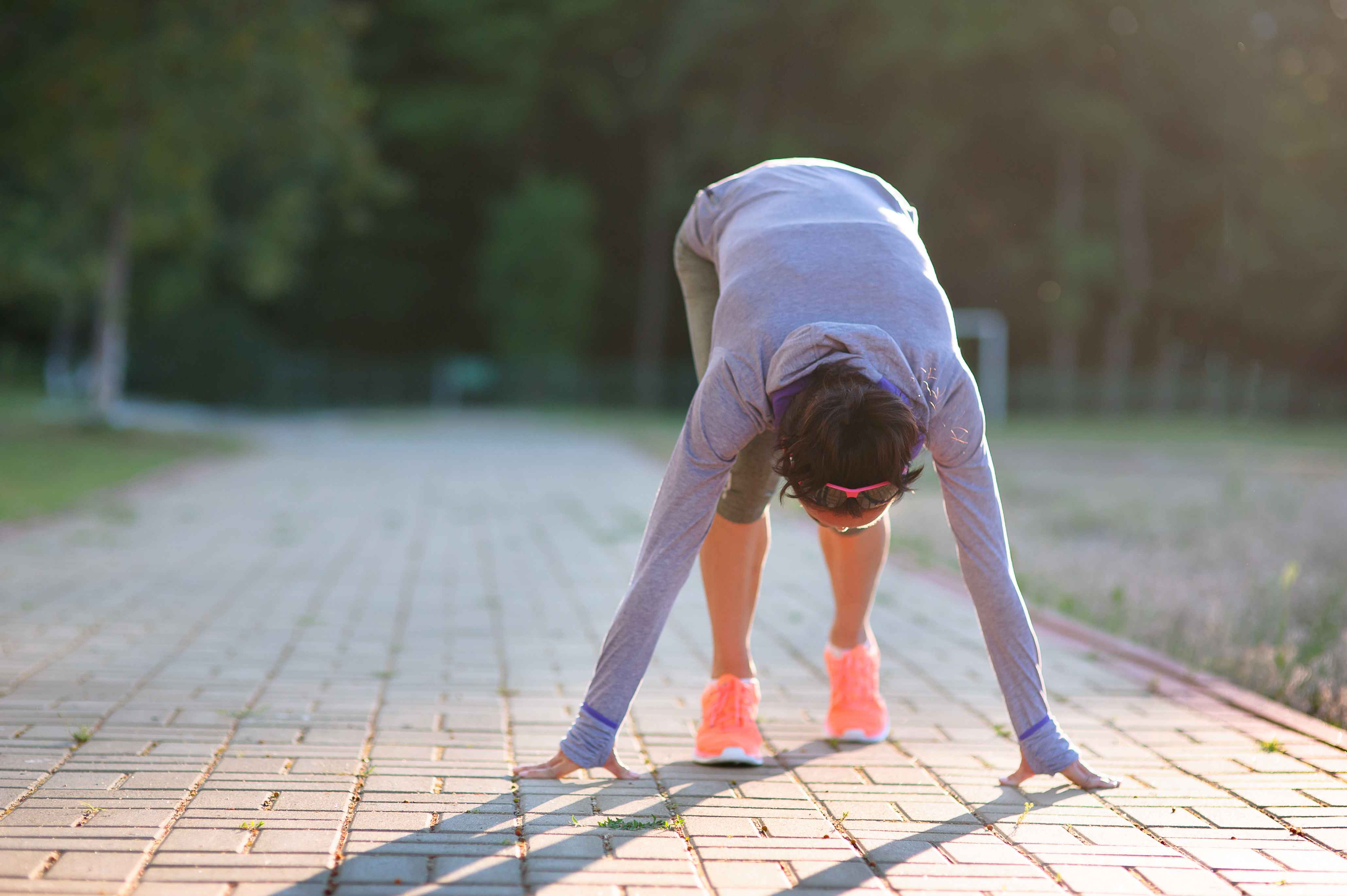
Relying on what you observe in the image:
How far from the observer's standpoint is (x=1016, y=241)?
39719 millimetres

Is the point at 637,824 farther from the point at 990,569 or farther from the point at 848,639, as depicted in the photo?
the point at 848,639

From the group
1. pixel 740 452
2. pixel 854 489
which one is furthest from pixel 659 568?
pixel 854 489

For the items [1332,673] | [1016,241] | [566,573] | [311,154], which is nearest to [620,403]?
[1016,241]

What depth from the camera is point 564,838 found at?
8.95ft

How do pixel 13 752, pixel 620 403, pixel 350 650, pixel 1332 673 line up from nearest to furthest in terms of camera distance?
pixel 13 752, pixel 1332 673, pixel 350 650, pixel 620 403

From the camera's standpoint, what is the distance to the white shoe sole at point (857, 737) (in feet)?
11.9

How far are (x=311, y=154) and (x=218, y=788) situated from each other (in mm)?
17311

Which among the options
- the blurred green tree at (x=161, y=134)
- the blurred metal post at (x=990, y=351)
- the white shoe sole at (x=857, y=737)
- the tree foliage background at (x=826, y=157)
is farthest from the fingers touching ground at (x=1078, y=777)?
the blurred metal post at (x=990, y=351)

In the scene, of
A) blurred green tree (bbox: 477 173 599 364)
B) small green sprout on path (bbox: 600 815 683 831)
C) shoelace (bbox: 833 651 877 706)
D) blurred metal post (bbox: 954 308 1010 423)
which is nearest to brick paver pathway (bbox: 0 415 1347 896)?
small green sprout on path (bbox: 600 815 683 831)

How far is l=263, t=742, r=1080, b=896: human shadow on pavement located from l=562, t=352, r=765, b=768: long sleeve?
158 mm

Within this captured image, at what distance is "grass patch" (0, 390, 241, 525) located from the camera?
32.7ft

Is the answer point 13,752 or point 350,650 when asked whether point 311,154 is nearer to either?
point 350,650

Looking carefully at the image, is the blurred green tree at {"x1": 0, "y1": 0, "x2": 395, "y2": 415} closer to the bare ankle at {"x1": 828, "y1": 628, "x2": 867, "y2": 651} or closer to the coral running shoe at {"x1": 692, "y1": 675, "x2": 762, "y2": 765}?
the bare ankle at {"x1": 828, "y1": 628, "x2": 867, "y2": 651}

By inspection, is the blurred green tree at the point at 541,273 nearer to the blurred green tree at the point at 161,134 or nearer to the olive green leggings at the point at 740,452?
the blurred green tree at the point at 161,134
